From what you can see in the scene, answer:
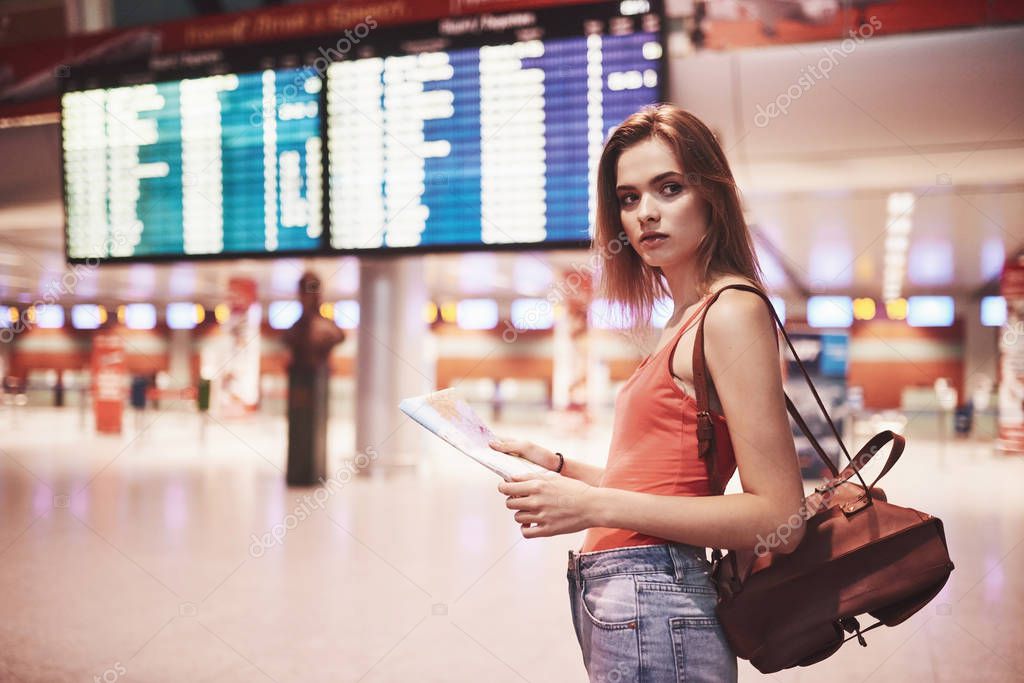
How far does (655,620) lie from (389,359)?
24.0ft

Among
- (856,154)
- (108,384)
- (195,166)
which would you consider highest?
(856,154)

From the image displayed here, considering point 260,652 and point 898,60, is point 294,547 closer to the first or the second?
point 260,652

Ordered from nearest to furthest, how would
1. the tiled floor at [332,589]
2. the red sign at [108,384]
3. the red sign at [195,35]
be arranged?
the tiled floor at [332,589] → the red sign at [195,35] → the red sign at [108,384]

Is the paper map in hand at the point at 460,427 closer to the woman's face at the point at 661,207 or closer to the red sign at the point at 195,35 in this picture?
the woman's face at the point at 661,207

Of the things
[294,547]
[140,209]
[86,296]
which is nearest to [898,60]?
[140,209]

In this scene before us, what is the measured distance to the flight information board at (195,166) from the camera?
11.5 ft

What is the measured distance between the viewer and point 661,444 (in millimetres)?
1134

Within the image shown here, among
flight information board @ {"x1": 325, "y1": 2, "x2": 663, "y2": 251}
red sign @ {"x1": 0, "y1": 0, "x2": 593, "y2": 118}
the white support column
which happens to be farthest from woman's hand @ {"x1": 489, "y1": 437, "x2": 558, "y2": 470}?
the white support column

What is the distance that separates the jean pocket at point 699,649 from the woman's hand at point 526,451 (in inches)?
15.6

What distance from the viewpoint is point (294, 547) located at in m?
4.91

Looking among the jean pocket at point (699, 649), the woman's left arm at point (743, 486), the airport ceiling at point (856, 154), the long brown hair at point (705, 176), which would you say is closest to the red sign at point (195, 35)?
the airport ceiling at point (856, 154)

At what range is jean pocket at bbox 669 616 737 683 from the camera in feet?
3.57

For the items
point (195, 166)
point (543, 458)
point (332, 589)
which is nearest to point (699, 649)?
point (543, 458)

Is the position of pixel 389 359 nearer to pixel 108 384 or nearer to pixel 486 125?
pixel 486 125
